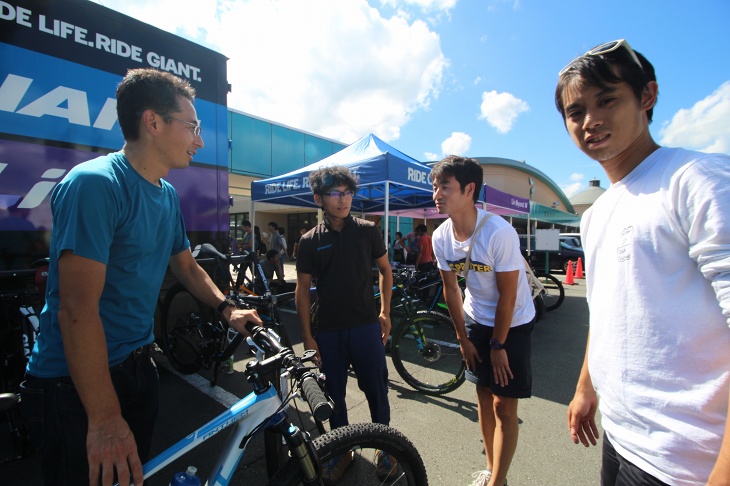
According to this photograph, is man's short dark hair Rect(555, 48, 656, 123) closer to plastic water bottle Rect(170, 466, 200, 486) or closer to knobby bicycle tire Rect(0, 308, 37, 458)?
plastic water bottle Rect(170, 466, 200, 486)

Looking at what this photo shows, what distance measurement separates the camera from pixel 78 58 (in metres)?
2.96

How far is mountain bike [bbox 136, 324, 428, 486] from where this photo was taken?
1.27 m

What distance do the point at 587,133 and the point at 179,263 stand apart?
1770mm

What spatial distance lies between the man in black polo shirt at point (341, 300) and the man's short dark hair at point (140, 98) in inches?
43.1

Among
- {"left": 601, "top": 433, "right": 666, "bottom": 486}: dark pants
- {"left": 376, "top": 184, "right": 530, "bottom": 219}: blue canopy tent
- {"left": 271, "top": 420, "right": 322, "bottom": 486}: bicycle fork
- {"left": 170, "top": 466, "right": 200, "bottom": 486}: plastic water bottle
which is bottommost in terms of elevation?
{"left": 170, "top": 466, "right": 200, "bottom": 486}: plastic water bottle

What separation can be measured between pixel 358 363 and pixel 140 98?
1782mm

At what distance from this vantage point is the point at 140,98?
126cm

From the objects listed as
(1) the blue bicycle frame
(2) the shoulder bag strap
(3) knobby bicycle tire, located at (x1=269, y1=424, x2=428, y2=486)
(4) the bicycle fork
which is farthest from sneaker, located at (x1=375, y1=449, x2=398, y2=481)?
(2) the shoulder bag strap

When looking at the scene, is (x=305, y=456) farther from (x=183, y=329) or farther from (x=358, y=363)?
(x=183, y=329)

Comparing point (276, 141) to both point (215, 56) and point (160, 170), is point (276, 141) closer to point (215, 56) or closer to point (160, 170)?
point (215, 56)

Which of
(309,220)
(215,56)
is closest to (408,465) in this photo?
(215,56)

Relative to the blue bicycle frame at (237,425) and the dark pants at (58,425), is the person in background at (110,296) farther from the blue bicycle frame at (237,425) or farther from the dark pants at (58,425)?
the blue bicycle frame at (237,425)

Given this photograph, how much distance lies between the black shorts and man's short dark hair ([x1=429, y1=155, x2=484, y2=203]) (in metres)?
0.80

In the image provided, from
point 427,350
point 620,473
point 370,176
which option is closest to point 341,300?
point 620,473
